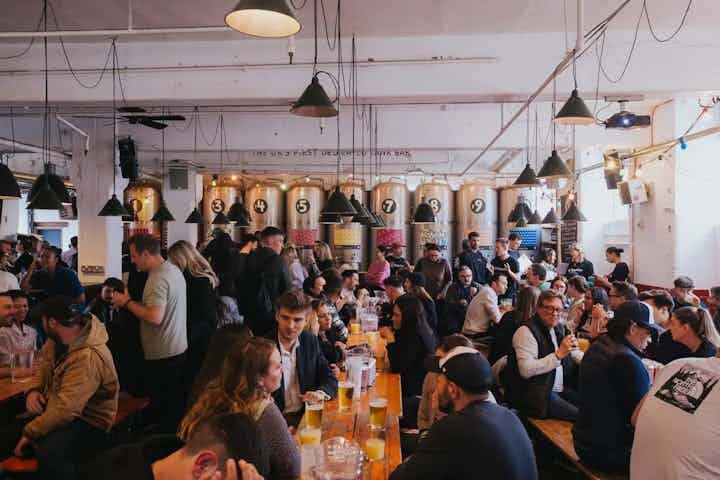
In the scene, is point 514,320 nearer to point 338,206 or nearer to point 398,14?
point 338,206

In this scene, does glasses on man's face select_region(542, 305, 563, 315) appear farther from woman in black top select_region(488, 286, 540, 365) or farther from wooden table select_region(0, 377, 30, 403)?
wooden table select_region(0, 377, 30, 403)

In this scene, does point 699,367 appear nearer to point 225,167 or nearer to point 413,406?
point 413,406

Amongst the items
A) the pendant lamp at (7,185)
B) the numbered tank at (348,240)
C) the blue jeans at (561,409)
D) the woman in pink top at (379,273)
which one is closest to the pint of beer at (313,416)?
the blue jeans at (561,409)

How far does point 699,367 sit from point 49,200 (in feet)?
20.9

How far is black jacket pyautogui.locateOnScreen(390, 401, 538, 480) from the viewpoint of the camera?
7.00 ft

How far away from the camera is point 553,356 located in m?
3.98

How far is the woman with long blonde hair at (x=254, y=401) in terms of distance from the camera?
7.29 ft

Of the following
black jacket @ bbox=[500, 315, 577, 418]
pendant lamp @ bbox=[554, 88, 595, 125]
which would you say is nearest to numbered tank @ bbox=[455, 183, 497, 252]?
pendant lamp @ bbox=[554, 88, 595, 125]

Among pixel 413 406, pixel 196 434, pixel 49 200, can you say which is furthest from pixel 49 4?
pixel 196 434

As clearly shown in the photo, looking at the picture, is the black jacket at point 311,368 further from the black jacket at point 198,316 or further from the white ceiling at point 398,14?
the white ceiling at point 398,14

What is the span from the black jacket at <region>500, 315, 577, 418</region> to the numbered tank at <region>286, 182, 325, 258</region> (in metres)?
11.4

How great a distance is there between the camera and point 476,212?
1530 cm

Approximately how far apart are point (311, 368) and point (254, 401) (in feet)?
4.10

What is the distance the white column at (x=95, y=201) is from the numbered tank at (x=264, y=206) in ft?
16.8
